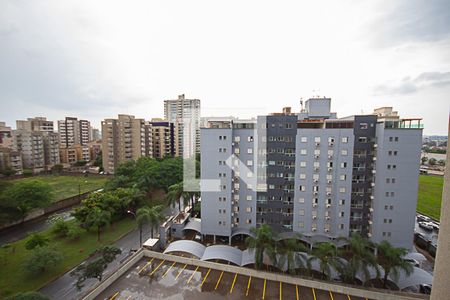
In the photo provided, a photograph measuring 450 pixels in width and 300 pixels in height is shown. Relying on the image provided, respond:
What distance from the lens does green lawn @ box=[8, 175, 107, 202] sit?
34469 mm

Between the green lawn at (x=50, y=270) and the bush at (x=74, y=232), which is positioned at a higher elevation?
the bush at (x=74, y=232)

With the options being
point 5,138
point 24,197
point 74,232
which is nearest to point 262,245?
point 74,232

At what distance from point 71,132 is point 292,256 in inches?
3071

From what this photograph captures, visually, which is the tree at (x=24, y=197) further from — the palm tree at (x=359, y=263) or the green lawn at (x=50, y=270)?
the palm tree at (x=359, y=263)

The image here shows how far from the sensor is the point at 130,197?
84.5 feet

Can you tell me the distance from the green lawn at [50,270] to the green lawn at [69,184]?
13.4 metres

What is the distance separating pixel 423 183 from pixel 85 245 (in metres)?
57.4

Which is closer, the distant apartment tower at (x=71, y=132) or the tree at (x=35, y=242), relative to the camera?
the tree at (x=35, y=242)

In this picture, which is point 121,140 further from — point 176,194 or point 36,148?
point 176,194

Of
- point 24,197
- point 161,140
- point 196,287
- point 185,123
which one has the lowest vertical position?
point 196,287

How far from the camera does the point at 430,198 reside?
34.2 meters

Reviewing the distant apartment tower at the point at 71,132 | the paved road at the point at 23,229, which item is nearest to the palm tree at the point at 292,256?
the paved road at the point at 23,229

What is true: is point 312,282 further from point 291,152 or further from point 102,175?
point 102,175

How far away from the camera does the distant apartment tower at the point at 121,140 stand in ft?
149
